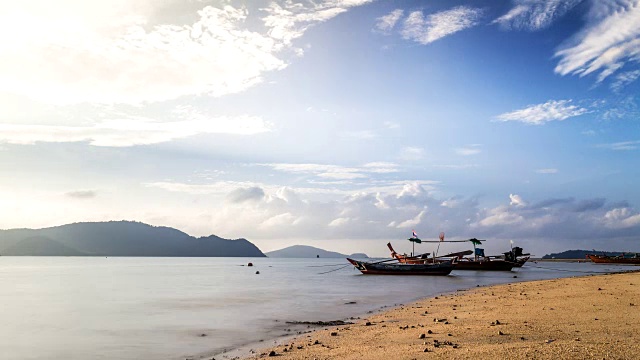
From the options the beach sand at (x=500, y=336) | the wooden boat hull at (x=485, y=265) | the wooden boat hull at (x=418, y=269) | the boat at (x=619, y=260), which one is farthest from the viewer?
the boat at (x=619, y=260)

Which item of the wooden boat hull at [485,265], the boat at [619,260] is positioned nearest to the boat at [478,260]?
the wooden boat hull at [485,265]

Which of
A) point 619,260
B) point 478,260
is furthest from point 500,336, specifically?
point 619,260

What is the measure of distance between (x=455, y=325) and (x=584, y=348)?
16.6ft

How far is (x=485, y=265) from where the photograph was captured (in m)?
83.2

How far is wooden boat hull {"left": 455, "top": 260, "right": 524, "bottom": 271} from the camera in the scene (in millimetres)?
81250

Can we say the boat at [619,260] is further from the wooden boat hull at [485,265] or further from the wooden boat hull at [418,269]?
the wooden boat hull at [418,269]

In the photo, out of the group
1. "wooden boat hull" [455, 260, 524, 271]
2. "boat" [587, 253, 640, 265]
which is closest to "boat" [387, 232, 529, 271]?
"wooden boat hull" [455, 260, 524, 271]

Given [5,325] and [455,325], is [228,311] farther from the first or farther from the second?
[455,325]

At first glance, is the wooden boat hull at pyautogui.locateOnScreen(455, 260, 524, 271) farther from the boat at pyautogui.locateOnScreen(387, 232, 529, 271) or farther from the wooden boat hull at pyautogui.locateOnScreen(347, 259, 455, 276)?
the wooden boat hull at pyautogui.locateOnScreen(347, 259, 455, 276)

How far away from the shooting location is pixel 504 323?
13844 mm

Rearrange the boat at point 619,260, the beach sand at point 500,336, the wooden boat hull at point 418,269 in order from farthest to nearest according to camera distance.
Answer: the boat at point 619,260 < the wooden boat hull at point 418,269 < the beach sand at point 500,336

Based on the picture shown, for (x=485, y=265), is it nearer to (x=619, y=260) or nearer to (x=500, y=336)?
(x=619, y=260)

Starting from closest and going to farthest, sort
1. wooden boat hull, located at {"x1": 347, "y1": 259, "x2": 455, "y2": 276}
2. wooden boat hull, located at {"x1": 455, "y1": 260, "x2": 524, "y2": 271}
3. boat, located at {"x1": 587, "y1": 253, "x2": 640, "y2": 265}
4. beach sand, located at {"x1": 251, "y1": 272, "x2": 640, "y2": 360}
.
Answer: beach sand, located at {"x1": 251, "y1": 272, "x2": 640, "y2": 360}
wooden boat hull, located at {"x1": 347, "y1": 259, "x2": 455, "y2": 276}
wooden boat hull, located at {"x1": 455, "y1": 260, "x2": 524, "y2": 271}
boat, located at {"x1": 587, "y1": 253, "x2": 640, "y2": 265}

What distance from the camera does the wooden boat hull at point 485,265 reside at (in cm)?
8125
